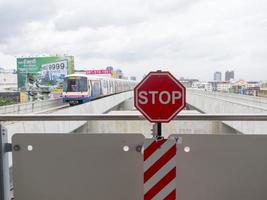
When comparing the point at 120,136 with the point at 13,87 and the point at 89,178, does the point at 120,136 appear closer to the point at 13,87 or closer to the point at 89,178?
the point at 89,178

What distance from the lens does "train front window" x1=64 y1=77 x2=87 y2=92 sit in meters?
26.0

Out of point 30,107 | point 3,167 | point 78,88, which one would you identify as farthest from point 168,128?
point 78,88

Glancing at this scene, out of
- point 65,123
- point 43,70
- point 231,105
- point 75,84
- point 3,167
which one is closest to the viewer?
point 3,167

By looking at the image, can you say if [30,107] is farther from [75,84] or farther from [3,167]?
[3,167]

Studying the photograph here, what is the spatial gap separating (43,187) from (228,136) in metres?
1.72

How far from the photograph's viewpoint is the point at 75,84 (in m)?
26.1

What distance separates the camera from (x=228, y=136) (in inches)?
108

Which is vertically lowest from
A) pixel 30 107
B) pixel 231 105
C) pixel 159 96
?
pixel 30 107

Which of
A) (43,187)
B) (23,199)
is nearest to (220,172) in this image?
(43,187)

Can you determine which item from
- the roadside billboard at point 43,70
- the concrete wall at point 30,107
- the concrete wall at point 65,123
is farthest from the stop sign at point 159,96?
the roadside billboard at point 43,70

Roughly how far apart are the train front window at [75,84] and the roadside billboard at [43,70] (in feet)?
47.4

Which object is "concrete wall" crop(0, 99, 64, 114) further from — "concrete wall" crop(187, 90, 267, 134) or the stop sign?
the stop sign

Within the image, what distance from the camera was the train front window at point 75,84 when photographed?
26031 mm

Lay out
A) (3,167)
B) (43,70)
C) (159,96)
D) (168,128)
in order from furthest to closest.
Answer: (43,70), (168,128), (3,167), (159,96)
